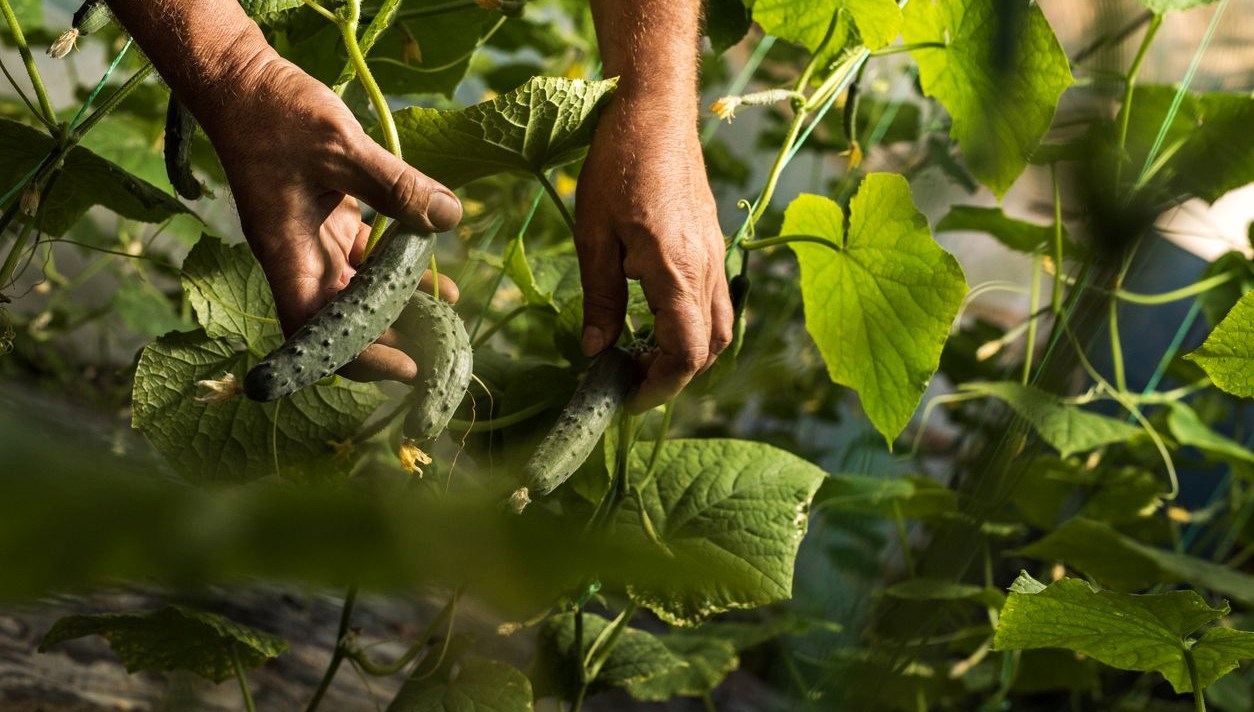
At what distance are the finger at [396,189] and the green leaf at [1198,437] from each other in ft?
4.84

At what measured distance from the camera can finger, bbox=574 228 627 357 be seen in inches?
29.3

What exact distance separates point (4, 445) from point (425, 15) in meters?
0.90

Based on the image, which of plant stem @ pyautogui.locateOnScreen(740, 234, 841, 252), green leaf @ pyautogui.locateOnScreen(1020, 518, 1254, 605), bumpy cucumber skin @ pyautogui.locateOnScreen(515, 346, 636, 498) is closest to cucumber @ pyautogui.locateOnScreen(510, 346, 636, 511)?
bumpy cucumber skin @ pyautogui.locateOnScreen(515, 346, 636, 498)

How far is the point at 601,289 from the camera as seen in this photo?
76 centimetres

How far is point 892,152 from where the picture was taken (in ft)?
8.23

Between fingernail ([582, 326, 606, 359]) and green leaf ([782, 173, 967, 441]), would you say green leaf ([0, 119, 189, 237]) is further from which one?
green leaf ([782, 173, 967, 441])

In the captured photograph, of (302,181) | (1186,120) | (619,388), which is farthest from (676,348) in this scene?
(1186,120)

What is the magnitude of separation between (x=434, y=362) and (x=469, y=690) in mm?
446

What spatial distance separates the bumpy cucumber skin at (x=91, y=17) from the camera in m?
0.73

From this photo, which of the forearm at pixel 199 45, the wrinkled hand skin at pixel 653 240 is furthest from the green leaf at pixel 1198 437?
the forearm at pixel 199 45

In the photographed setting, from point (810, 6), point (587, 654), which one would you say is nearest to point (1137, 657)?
point (587, 654)

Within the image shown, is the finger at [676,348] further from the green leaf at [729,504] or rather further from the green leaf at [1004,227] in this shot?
the green leaf at [1004,227]

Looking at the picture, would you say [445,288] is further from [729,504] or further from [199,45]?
[729,504]

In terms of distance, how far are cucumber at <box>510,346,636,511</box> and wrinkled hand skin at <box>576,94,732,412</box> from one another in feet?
0.07
